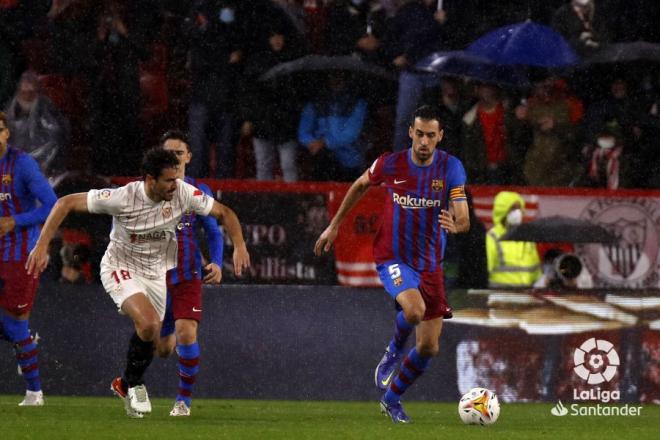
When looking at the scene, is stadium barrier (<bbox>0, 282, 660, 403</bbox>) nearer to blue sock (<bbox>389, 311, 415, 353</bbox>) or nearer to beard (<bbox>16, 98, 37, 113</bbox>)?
blue sock (<bbox>389, 311, 415, 353</bbox>)

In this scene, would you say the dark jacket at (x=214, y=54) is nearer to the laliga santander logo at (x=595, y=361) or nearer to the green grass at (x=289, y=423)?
the green grass at (x=289, y=423)

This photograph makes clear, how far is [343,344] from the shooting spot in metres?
13.4

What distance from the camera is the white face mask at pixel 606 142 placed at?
15.4m

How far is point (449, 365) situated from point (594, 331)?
1.30 metres

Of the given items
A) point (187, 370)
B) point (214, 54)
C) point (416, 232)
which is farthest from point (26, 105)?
point (416, 232)

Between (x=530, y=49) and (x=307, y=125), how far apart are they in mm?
2312

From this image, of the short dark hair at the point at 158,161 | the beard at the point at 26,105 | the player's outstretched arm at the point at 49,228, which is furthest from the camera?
the beard at the point at 26,105

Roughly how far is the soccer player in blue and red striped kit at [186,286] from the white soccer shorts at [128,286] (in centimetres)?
31

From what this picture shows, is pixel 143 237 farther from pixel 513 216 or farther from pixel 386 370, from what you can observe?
pixel 513 216

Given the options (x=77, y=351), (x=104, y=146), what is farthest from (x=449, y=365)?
(x=104, y=146)

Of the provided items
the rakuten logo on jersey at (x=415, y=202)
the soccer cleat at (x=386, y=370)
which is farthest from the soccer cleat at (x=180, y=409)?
the rakuten logo on jersey at (x=415, y=202)

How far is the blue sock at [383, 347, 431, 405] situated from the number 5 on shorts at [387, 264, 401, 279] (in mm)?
570

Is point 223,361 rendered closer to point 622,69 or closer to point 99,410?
point 99,410

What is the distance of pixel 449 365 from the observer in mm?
13391
